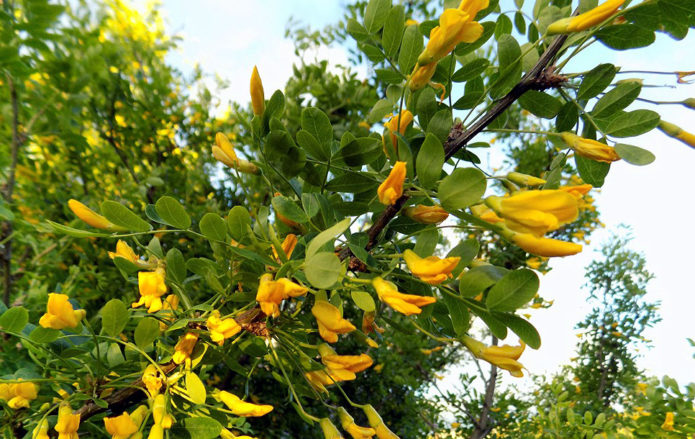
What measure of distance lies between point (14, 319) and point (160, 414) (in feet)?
0.86

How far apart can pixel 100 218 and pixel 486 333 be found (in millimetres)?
4139

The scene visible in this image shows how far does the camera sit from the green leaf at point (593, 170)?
0.53m

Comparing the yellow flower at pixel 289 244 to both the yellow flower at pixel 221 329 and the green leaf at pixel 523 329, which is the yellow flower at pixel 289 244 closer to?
the yellow flower at pixel 221 329

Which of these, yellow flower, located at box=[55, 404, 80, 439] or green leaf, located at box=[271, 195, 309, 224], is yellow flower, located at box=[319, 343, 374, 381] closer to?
green leaf, located at box=[271, 195, 309, 224]

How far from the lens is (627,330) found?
4.05 m

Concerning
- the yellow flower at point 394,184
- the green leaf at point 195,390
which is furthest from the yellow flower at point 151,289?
the yellow flower at point 394,184

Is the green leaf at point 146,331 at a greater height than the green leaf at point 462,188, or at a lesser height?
lesser

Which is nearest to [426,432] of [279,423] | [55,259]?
[279,423]

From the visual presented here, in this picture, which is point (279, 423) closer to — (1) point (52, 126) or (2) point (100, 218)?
(1) point (52, 126)

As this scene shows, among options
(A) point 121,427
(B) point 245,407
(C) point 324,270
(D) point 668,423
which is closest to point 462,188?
(C) point 324,270

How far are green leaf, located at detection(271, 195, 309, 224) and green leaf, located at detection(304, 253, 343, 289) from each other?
0.10 m

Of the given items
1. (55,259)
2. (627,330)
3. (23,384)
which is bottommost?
(23,384)

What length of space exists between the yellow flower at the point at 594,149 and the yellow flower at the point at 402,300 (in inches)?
9.8

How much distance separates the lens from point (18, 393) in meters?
0.56
